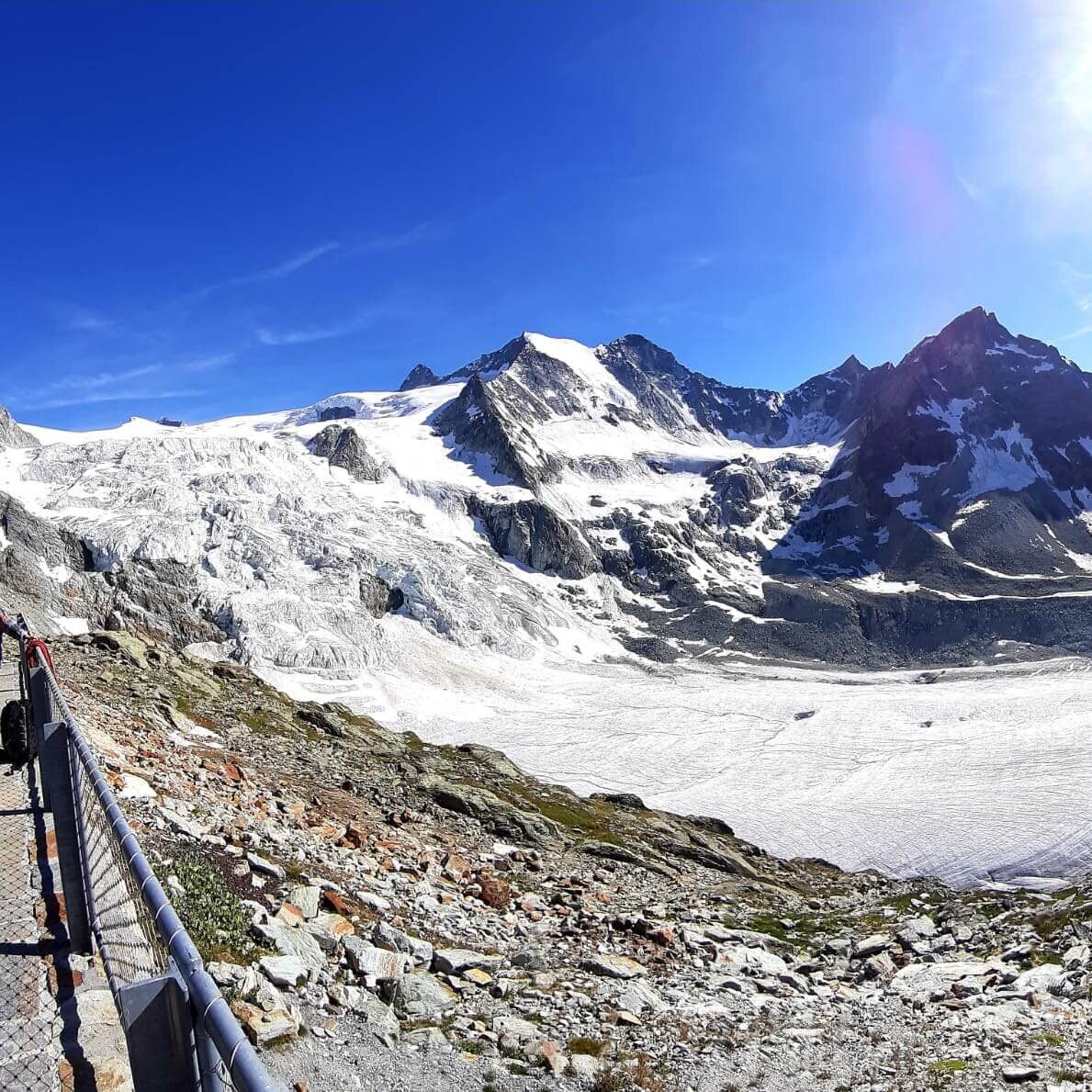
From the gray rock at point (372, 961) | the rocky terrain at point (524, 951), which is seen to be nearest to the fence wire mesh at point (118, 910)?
the rocky terrain at point (524, 951)

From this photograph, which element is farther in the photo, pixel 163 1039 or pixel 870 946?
pixel 870 946

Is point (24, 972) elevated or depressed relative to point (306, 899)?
elevated

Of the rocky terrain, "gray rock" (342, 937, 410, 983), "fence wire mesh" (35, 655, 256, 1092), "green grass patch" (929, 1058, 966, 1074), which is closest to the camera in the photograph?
"fence wire mesh" (35, 655, 256, 1092)

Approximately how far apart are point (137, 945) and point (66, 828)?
3106 mm

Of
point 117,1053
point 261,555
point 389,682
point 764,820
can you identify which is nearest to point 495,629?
point 389,682

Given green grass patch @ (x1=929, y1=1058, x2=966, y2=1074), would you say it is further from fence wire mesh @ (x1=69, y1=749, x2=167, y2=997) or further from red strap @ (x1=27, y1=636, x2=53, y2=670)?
red strap @ (x1=27, y1=636, x2=53, y2=670)

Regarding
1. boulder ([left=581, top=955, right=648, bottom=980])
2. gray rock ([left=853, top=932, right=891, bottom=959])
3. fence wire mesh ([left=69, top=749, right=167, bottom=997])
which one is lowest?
gray rock ([left=853, top=932, right=891, bottom=959])

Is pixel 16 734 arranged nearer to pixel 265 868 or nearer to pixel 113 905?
pixel 265 868

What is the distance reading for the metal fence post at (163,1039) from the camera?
155 inches

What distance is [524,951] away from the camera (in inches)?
664

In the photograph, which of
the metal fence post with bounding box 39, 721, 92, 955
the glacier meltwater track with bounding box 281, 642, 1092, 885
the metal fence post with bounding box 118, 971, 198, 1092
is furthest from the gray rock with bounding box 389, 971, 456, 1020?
the glacier meltwater track with bounding box 281, 642, 1092, 885

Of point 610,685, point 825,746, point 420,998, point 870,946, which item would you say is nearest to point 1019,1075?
point 870,946

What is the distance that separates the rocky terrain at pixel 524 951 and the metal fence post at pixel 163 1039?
20.7 ft

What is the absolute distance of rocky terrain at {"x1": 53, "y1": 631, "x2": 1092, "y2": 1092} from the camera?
37.8 ft
